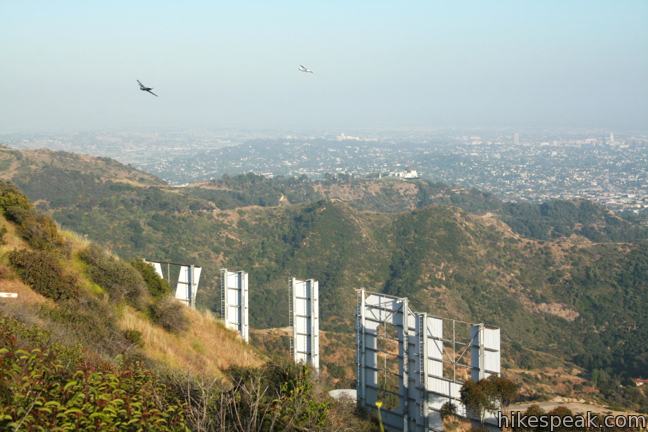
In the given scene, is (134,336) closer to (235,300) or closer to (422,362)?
(422,362)

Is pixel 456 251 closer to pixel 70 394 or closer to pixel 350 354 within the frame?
pixel 350 354

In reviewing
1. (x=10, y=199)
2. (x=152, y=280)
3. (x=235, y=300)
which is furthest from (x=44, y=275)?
Answer: (x=235, y=300)

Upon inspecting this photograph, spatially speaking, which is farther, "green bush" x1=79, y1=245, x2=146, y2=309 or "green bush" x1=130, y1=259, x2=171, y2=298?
"green bush" x1=130, y1=259, x2=171, y2=298

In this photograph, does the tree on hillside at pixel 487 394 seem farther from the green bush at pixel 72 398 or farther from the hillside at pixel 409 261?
the hillside at pixel 409 261

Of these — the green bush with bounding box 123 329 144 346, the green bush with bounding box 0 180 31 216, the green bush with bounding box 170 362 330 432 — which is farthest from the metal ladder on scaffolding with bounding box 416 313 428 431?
the green bush with bounding box 0 180 31 216

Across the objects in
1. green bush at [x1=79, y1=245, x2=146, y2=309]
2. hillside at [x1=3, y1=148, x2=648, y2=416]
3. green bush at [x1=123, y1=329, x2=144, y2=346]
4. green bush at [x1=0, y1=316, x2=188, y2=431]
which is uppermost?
green bush at [x1=0, y1=316, x2=188, y2=431]

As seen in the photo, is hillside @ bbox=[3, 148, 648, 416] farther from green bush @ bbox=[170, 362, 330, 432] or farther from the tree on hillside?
green bush @ bbox=[170, 362, 330, 432]

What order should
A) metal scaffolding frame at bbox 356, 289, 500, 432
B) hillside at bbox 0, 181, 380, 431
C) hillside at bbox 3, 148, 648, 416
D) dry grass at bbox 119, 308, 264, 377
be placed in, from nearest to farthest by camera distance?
1. hillside at bbox 0, 181, 380, 431
2. dry grass at bbox 119, 308, 264, 377
3. metal scaffolding frame at bbox 356, 289, 500, 432
4. hillside at bbox 3, 148, 648, 416

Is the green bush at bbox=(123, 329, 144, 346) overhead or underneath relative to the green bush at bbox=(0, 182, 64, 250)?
underneath
